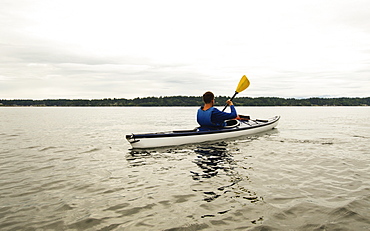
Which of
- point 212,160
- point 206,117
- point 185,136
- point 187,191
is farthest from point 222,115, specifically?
point 187,191

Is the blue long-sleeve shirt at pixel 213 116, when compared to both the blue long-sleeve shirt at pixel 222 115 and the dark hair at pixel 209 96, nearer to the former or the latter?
the blue long-sleeve shirt at pixel 222 115

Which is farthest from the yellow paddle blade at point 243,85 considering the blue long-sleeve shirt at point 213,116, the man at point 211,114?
the blue long-sleeve shirt at point 213,116

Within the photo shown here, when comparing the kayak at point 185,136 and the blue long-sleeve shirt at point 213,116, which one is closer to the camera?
the kayak at point 185,136

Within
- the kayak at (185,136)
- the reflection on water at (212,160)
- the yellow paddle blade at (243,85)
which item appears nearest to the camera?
the reflection on water at (212,160)

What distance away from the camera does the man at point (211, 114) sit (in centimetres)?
1009

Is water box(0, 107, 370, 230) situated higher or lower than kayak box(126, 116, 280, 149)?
lower

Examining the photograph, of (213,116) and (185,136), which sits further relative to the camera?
(213,116)

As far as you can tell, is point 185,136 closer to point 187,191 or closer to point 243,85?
point 243,85

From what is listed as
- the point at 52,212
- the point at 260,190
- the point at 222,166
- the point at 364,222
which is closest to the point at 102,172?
the point at 52,212

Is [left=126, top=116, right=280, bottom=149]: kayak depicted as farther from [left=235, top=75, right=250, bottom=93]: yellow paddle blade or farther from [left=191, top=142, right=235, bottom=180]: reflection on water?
[left=235, top=75, right=250, bottom=93]: yellow paddle blade

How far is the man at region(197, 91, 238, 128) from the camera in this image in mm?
10094

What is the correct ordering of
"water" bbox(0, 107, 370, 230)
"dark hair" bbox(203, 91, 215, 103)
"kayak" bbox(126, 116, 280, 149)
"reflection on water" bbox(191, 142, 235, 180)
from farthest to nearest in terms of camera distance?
"dark hair" bbox(203, 91, 215, 103)
"kayak" bbox(126, 116, 280, 149)
"reflection on water" bbox(191, 142, 235, 180)
"water" bbox(0, 107, 370, 230)

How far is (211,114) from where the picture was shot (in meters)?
10.7

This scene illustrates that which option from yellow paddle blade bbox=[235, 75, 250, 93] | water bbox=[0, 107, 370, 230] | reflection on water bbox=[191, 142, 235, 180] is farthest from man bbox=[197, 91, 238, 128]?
yellow paddle blade bbox=[235, 75, 250, 93]
